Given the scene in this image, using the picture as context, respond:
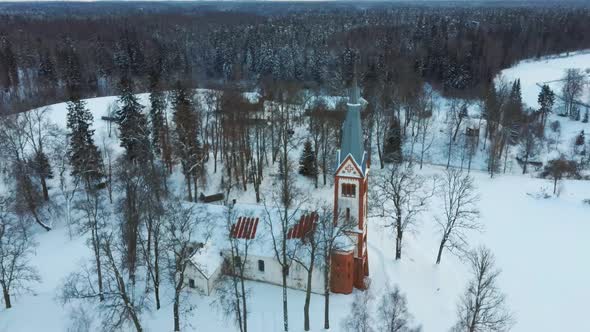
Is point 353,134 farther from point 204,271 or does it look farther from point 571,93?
point 571,93

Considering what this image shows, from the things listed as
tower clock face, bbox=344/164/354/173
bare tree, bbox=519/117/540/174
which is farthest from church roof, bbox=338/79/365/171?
bare tree, bbox=519/117/540/174

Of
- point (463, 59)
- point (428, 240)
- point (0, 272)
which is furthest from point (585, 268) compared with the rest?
point (463, 59)

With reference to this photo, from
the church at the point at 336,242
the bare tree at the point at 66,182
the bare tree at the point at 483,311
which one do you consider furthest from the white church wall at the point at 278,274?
the bare tree at the point at 66,182

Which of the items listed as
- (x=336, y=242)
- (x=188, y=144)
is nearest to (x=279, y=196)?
(x=188, y=144)

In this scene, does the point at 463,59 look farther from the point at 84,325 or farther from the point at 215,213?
the point at 84,325

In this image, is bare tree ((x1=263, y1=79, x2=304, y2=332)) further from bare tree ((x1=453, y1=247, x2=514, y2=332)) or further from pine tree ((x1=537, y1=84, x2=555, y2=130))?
pine tree ((x1=537, y1=84, x2=555, y2=130))
